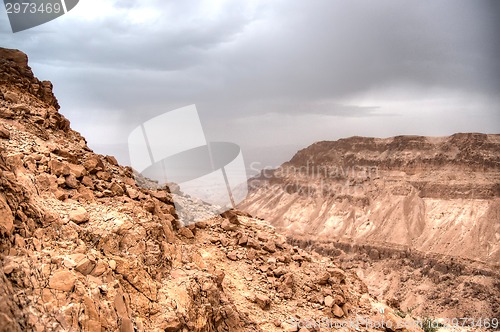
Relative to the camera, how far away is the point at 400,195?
77.1 meters

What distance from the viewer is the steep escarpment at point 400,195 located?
6525 cm

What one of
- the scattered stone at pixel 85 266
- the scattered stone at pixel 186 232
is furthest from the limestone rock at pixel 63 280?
the scattered stone at pixel 186 232

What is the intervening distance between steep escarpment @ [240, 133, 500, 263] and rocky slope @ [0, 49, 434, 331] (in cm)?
5401

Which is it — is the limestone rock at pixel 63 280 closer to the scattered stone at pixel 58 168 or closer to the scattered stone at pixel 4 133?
the scattered stone at pixel 58 168

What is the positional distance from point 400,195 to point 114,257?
74.7 metres

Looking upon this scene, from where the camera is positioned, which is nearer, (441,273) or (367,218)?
(441,273)

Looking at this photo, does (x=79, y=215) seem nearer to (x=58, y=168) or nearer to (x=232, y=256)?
(x=58, y=168)

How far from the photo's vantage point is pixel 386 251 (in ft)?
214

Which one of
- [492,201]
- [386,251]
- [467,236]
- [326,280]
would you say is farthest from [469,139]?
[326,280]

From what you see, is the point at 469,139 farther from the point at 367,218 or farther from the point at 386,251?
the point at 386,251

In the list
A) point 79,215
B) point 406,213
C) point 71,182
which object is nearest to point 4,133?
point 71,182

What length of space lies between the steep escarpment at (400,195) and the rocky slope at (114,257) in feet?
177

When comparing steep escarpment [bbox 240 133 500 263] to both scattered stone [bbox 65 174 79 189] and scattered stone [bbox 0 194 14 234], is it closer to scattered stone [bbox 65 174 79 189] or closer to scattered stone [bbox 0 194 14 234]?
scattered stone [bbox 65 174 79 189]

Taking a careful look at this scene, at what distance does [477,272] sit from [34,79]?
185 feet
